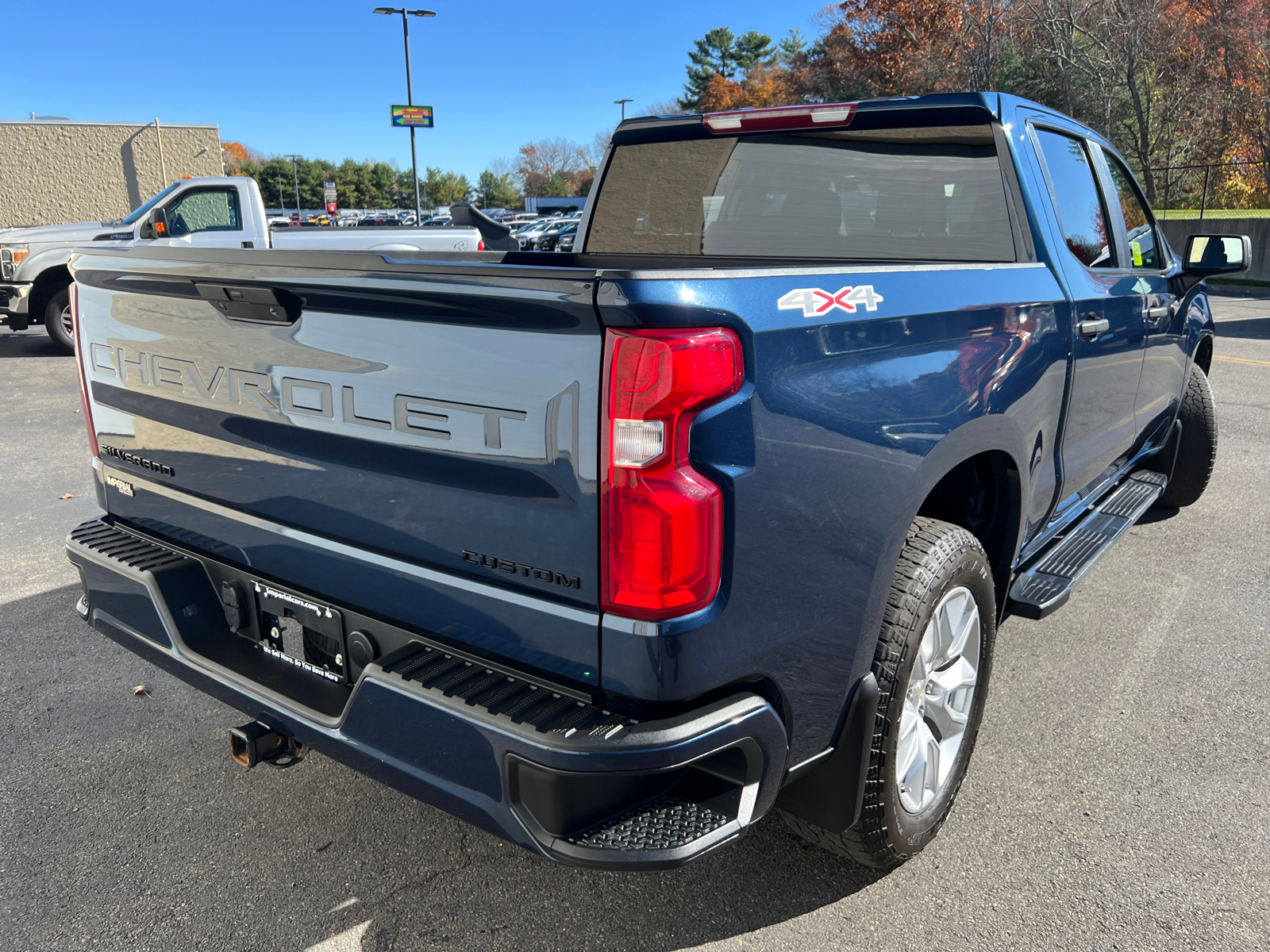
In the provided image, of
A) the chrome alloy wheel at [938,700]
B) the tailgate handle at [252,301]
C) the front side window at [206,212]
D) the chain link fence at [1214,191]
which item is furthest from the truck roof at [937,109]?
the chain link fence at [1214,191]

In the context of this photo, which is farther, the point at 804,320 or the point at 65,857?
the point at 65,857

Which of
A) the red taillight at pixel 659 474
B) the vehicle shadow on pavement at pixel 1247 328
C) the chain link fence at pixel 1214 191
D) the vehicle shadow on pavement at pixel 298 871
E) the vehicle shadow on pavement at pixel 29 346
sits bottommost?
the vehicle shadow on pavement at pixel 29 346

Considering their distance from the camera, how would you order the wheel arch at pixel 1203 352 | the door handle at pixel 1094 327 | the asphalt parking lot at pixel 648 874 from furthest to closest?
the wheel arch at pixel 1203 352
the door handle at pixel 1094 327
the asphalt parking lot at pixel 648 874

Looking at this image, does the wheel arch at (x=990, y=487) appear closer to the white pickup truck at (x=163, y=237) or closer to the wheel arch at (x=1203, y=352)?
the wheel arch at (x=1203, y=352)

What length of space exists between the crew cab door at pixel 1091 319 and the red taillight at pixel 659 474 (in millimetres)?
1888

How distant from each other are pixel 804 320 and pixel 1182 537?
4.32 m

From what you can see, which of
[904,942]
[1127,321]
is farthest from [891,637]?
[1127,321]

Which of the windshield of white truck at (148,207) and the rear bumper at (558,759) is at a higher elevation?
the windshield of white truck at (148,207)

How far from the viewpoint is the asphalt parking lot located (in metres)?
2.23

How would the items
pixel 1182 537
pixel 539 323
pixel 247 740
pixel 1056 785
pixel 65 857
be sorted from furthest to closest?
1. pixel 1182 537
2. pixel 1056 785
3. pixel 65 857
4. pixel 247 740
5. pixel 539 323

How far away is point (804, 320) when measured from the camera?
1.76 m

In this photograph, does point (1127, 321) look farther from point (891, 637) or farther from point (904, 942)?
point (904, 942)

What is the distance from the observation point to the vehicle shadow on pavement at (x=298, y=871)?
2232mm

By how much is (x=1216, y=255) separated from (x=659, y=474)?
3923mm
